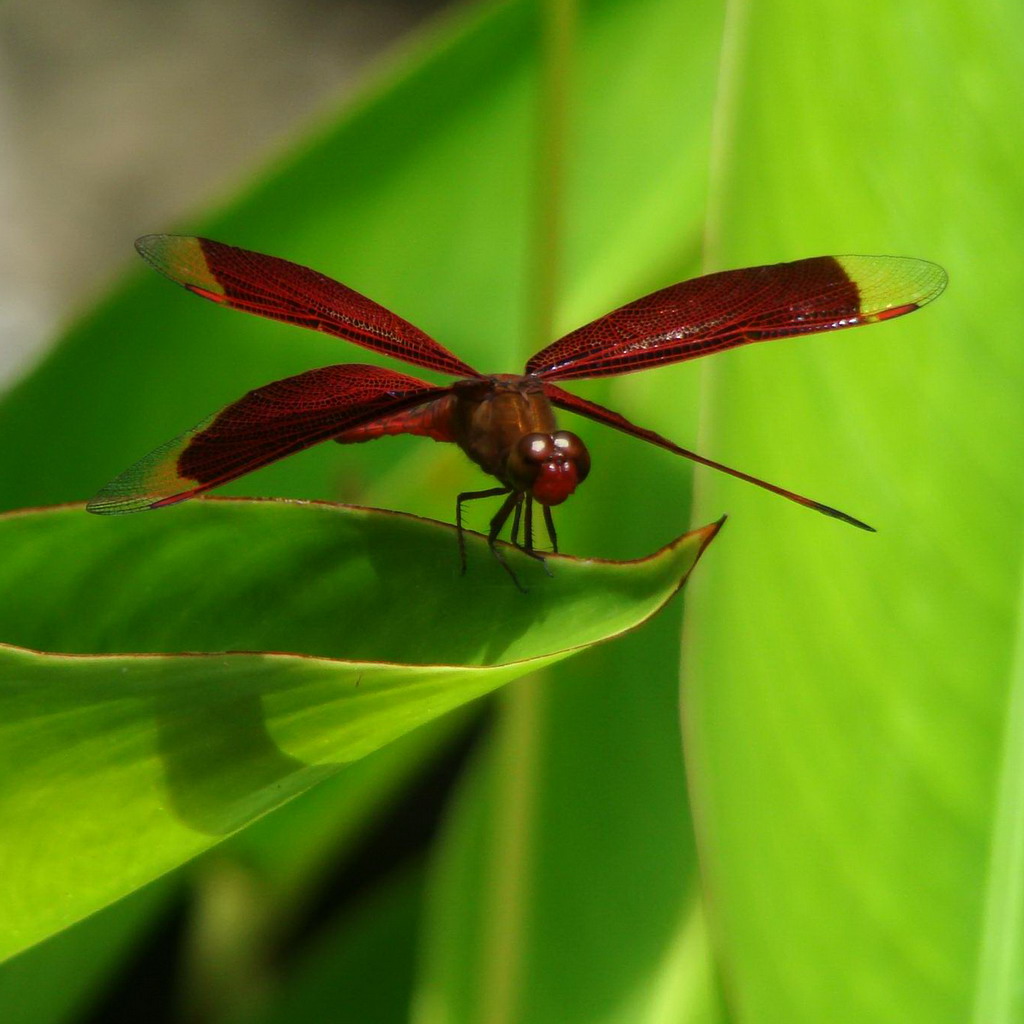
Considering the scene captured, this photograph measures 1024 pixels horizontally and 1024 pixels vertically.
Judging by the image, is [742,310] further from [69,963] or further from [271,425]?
[69,963]

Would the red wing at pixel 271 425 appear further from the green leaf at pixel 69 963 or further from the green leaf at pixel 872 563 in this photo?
the green leaf at pixel 69 963

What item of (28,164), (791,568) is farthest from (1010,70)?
(28,164)

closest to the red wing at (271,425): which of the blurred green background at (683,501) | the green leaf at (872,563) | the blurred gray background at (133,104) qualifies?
the blurred green background at (683,501)

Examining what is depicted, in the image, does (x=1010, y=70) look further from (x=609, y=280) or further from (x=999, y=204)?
(x=609, y=280)

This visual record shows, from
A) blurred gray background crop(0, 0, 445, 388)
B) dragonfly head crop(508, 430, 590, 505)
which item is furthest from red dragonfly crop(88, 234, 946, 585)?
blurred gray background crop(0, 0, 445, 388)

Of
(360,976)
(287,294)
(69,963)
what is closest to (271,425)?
(287,294)
